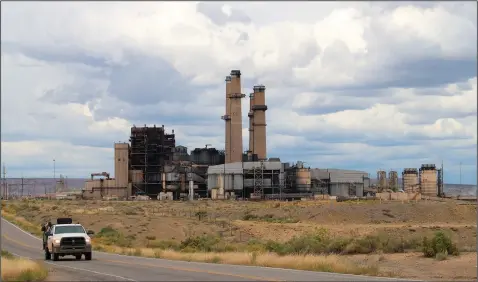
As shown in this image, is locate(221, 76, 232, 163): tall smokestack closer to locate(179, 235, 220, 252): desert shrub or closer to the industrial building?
the industrial building

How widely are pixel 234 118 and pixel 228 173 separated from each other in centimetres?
1026

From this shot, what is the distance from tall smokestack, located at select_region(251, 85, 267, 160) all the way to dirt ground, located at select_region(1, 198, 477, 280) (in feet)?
124

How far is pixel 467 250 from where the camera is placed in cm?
3572

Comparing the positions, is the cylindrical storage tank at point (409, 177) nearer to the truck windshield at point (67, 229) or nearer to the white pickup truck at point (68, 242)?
the truck windshield at point (67, 229)

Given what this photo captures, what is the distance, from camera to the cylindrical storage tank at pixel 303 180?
128125 millimetres

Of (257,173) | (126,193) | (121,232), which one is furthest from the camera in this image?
(126,193)

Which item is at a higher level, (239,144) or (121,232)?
(239,144)

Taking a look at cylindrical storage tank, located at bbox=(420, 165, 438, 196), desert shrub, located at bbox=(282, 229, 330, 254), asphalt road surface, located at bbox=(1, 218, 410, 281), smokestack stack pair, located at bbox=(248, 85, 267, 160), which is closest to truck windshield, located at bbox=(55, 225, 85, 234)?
asphalt road surface, located at bbox=(1, 218, 410, 281)

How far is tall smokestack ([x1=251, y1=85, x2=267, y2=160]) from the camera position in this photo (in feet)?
438

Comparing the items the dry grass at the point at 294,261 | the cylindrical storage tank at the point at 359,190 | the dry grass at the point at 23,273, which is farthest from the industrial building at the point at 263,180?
the dry grass at the point at 23,273

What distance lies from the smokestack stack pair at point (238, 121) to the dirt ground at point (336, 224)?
35.4 metres

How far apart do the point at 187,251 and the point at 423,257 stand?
1344 cm

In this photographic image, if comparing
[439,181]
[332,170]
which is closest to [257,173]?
[332,170]

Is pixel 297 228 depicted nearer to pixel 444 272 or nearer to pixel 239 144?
pixel 444 272
